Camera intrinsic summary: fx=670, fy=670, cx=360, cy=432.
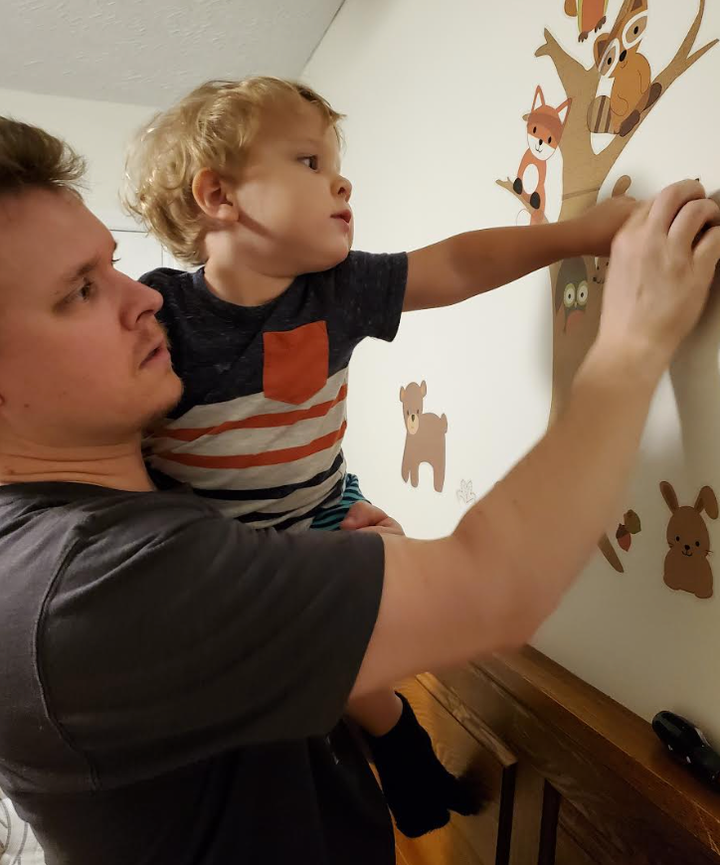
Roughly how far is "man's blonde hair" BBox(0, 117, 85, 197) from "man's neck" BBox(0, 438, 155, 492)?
23 cm

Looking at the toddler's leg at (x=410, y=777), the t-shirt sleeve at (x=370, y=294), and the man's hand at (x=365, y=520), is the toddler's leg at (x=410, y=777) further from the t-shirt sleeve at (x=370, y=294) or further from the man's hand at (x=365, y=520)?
the t-shirt sleeve at (x=370, y=294)

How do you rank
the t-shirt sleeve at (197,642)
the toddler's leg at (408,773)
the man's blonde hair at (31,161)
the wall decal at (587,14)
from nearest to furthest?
the t-shirt sleeve at (197,642) < the man's blonde hair at (31,161) < the wall decal at (587,14) < the toddler's leg at (408,773)

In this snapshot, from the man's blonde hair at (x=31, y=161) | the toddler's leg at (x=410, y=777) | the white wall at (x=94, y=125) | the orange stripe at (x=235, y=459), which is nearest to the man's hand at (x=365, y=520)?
the orange stripe at (x=235, y=459)

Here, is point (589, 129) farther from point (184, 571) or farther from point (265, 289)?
point (184, 571)

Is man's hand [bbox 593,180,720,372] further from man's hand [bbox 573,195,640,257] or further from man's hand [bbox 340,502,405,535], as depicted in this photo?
man's hand [bbox 340,502,405,535]

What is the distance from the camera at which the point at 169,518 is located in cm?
52

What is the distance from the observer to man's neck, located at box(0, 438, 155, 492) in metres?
0.61

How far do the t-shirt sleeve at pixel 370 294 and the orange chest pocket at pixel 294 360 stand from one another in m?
0.04

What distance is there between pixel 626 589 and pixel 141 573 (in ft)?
1.59

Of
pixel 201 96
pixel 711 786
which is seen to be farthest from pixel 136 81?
pixel 711 786

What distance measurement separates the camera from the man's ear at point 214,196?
79cm

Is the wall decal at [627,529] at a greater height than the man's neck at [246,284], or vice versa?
the man's neck at [246,284]

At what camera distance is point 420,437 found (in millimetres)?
1131

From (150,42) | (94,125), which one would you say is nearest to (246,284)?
(150,42)
